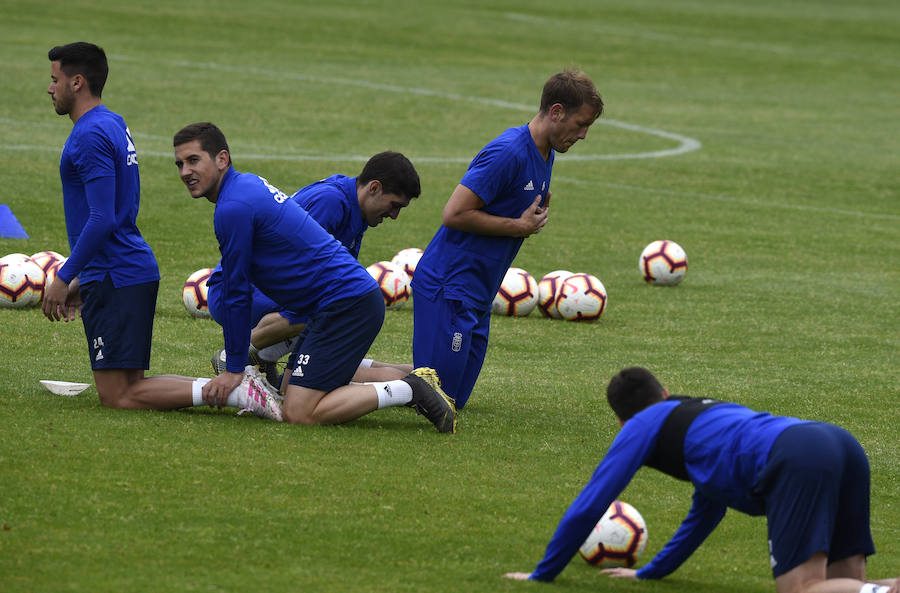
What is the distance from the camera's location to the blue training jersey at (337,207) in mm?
9250

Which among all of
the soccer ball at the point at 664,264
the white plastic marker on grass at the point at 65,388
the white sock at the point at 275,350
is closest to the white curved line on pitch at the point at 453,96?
the soccer ball at the point at 664,264

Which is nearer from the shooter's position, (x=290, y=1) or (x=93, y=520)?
(x=93, y=520)

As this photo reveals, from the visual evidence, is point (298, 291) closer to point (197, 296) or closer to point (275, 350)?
point (275, 350)

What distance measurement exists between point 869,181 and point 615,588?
20.1 meters

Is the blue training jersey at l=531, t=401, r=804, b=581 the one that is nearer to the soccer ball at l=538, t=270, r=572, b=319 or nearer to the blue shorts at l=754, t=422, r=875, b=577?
the blue shorts at l=754, t=422, r=875, b=577

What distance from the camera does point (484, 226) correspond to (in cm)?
916

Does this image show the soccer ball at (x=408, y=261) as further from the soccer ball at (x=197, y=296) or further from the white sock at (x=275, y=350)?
the white sock at (x=275, y=350)

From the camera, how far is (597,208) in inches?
826

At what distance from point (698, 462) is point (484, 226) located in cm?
355

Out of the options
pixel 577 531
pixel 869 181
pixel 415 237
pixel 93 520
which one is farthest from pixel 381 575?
pixel 869 181

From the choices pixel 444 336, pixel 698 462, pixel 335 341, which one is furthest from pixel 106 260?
pixel 698 462

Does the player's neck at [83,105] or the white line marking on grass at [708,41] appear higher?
the white line marking on grass at [708,41]

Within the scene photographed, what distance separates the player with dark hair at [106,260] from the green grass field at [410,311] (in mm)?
253

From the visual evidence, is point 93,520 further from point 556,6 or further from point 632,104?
point 556,6
